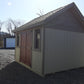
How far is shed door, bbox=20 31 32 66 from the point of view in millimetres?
6381

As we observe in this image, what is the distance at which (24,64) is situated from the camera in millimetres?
7078

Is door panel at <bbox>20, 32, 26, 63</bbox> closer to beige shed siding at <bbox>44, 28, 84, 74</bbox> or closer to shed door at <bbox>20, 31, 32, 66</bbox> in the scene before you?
shed door at <bbox>20, 31, 32, 66</bbox>

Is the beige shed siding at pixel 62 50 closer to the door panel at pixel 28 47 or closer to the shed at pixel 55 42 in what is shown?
the shed at pixel 55 42

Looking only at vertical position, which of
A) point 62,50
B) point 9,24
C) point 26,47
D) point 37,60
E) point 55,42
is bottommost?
point 37,60

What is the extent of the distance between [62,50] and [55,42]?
0.75 m

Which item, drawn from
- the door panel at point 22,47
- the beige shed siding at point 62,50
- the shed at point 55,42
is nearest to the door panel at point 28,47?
the shed at point 55,42

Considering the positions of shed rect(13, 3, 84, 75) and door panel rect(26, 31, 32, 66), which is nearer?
shed rect(13, 3, 84, 75)

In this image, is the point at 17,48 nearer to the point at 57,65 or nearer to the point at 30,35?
the point at 30,35

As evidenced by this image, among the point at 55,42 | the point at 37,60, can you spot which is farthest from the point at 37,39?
the point at 37,60

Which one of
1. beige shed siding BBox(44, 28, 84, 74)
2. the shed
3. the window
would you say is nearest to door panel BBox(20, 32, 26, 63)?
the shed

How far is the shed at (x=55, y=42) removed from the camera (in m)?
5.21

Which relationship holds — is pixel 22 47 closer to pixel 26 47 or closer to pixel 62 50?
pixel 26 47

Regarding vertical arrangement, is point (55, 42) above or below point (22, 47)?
above

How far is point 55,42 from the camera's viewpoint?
558 centimetres
